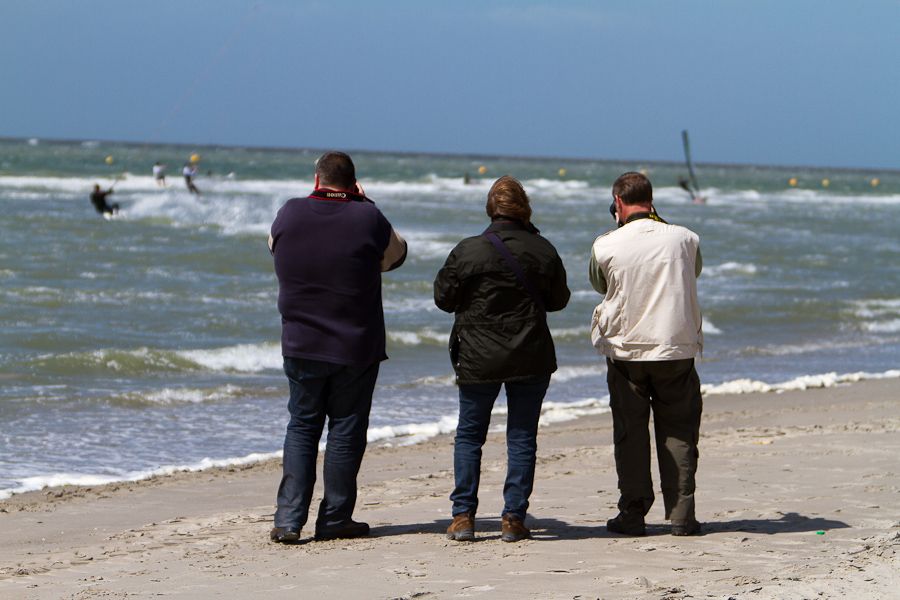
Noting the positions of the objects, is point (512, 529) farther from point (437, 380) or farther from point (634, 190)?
point (437, 380)

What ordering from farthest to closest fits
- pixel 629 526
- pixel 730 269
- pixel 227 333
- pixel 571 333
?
pixel 730 269, pixel 571 333, pixel 227 333, pixel 629 526

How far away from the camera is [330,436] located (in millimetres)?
5094

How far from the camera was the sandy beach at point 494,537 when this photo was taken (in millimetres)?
4195

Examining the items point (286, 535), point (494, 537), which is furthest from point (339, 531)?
point (494, 537)

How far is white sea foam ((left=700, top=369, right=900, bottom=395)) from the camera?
10461 millimetres

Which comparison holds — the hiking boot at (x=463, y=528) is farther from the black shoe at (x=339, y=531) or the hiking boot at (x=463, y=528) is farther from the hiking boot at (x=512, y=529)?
the black shoe at (x=339, y=531)

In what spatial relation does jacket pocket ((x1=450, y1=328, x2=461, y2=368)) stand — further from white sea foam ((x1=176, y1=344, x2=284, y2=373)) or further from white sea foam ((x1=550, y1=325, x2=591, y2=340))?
white sea foam ((x1=550, y1=325, x2=591, y2=340))

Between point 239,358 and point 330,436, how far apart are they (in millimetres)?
6607

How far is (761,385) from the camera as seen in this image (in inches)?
415

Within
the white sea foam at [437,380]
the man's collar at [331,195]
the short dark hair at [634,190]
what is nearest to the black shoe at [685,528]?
the short dark hair at [634,190]

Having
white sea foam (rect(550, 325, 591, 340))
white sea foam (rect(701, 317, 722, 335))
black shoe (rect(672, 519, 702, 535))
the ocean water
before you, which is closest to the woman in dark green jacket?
black shoe (rect(672, 519, 702, 535))

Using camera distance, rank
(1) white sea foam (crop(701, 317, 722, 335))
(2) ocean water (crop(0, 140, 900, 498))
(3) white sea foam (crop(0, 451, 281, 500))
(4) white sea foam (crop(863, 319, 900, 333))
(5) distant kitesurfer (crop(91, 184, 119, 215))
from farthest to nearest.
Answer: (5) distant kitesurfer (crop(91, 184, 119, 215)) → (4) white sea foam (crop(863, 319, 900, 333)) → (1) white sea foam (crop(701, 317, 722, 335)) → (2) ocean water (crop(0, 140, 900, 498)) → (3) white sea foam (crop(0, 451, 281, 500))

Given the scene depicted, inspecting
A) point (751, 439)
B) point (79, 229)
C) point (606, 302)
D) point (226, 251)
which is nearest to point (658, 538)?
point (606, 302)

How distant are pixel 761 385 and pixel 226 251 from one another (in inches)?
517
